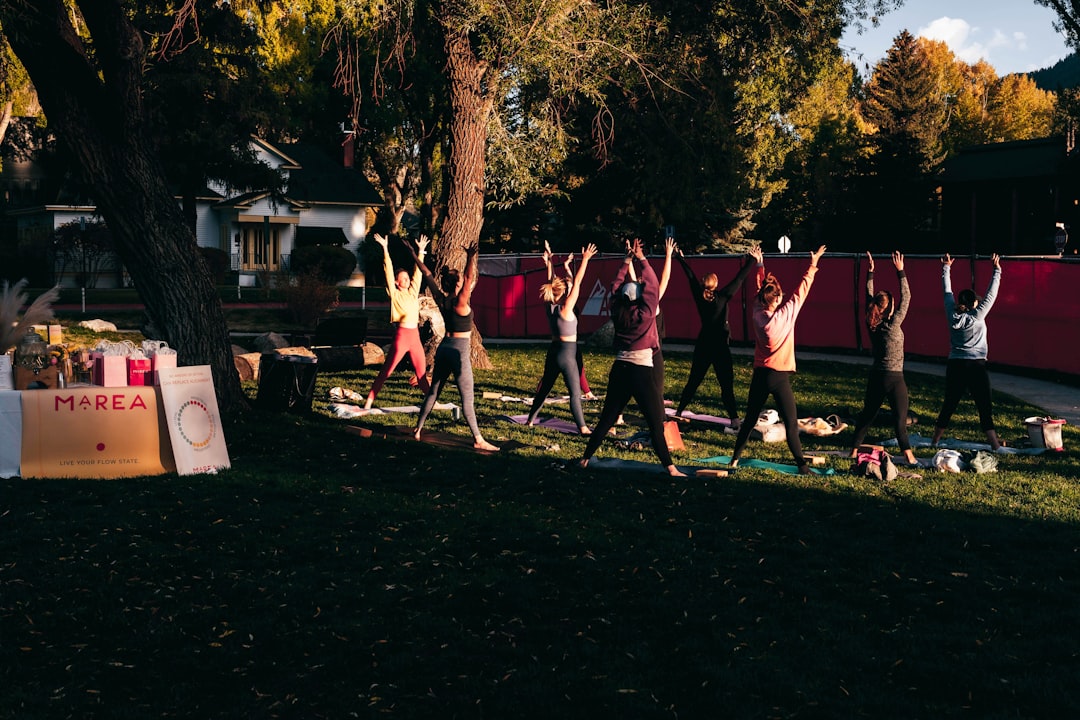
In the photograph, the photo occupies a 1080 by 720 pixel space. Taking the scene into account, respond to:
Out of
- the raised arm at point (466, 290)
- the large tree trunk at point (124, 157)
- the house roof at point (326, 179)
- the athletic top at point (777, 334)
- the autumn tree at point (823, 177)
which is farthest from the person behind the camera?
the house roof at point (326, 179)

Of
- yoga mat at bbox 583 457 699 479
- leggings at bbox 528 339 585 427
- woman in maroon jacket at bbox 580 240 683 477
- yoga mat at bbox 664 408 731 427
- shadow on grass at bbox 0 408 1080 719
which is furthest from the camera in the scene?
yoga mat at bbox 664 408 731 427

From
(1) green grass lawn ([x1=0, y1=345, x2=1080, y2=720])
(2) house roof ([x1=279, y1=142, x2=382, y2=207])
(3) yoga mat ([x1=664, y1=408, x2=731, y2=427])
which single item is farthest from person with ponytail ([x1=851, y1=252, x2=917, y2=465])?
(2) house roof ([x1=279, y1=142, x2=382, y2=207])

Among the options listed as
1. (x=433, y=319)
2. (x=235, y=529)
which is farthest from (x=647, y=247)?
(x=235, y=529)

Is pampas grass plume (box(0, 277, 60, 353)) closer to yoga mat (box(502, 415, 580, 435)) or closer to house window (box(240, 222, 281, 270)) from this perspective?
yoga mat (box(502, 415, 580, 435))

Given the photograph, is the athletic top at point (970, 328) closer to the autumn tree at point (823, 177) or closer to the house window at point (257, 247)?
the autumn tree at point (823, 177)

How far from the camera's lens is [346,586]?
23.5 ft

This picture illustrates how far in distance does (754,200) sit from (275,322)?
74.4 ft

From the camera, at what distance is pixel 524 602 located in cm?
683

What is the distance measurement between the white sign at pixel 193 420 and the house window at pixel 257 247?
44.9m

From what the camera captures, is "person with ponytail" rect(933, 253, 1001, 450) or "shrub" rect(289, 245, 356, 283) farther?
"shrub" rect(289, 245, 356, 283)

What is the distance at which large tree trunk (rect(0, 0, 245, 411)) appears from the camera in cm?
1312

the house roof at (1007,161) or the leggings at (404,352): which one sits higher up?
the house roof at (1007,161)

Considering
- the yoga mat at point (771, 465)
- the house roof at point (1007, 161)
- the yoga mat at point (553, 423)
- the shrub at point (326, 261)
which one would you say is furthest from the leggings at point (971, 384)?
the house roof at point (1007, 161)

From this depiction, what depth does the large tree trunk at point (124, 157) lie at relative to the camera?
43.0 ft
